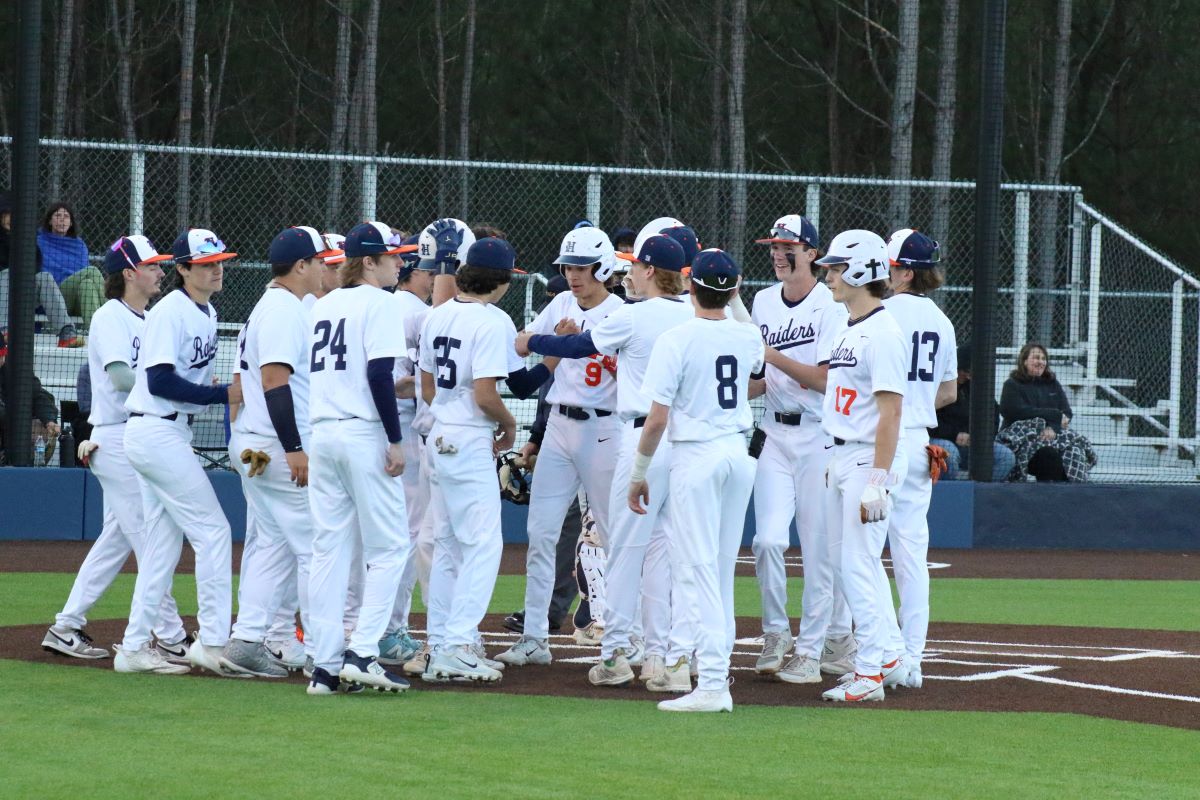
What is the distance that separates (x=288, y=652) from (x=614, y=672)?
1.64 meters

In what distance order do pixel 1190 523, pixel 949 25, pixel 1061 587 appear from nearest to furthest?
pixel 1061 587 → pixel 1190 523 → pixel 949 25

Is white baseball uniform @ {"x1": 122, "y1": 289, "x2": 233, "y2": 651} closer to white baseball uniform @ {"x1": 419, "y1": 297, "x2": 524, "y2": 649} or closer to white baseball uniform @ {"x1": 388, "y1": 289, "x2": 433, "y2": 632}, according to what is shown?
white baseball uniform @ {"x1": 388, "y1": 289, "x2": 433, "y2": 632}

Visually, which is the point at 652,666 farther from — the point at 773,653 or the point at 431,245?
the point at 431,245

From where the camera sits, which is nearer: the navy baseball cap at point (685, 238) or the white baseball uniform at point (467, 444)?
the white baseball uniform at point (467, 444)

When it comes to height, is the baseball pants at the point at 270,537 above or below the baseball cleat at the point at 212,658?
above

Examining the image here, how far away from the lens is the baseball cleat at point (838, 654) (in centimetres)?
840

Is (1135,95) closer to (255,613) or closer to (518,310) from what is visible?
(518,310)

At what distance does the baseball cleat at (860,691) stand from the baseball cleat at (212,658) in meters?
2.73

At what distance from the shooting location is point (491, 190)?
15320mm

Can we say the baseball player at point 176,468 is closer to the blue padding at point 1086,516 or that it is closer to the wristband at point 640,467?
the wristband at point 640,467

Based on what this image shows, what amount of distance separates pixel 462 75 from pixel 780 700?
25.1 m

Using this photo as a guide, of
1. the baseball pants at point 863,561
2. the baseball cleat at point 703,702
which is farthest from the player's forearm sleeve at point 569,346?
the baseball cleat at point 703,702

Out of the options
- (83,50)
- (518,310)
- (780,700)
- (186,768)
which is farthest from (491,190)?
(83,50)

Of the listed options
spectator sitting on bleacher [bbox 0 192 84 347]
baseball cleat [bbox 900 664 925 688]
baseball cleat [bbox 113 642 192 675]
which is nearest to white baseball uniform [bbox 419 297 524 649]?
baseball cleat [bbox 113 642 192 675]
